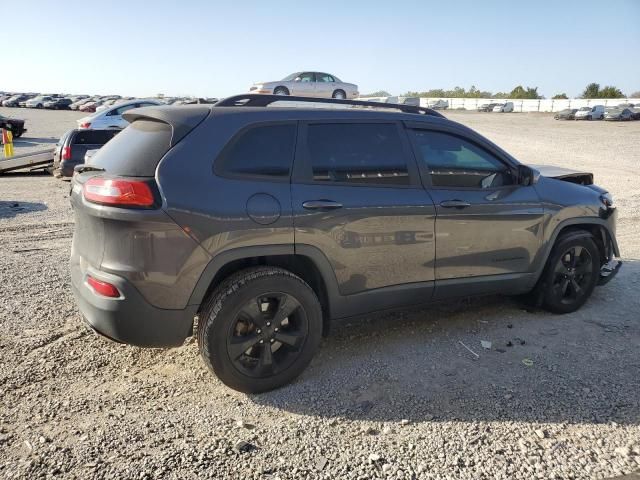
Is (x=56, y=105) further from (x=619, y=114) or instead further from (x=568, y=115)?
(x=619, y=114)

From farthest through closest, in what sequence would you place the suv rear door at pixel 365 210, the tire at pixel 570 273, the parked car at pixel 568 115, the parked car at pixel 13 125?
the parked car at pixel 568 115, the parked car at pixel 13 125, the tire at pixel 570 273, the suv rear door at pixel 365 210

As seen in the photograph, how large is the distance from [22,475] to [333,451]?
162 centimetres

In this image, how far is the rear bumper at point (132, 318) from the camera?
10.2ft

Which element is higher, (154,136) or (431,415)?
(154,136)

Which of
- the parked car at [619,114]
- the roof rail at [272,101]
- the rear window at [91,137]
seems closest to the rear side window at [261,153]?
the roof rail at [272,101]

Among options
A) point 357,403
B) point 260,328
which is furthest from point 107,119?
point 357,403

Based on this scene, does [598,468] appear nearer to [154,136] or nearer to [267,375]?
[267,375]

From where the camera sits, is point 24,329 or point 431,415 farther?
point 24,329

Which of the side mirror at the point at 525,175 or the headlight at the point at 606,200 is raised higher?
the side mirror at the point at 525,175

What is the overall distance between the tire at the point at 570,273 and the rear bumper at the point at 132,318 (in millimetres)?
3266

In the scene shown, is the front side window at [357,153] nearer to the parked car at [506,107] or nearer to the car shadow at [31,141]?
the car shadow at [31,141]

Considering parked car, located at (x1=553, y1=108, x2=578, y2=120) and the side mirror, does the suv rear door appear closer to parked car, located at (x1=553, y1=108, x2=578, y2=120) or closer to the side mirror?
the side mirror

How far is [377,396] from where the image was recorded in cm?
349

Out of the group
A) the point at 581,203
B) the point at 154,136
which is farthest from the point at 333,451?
the point at 581,203
